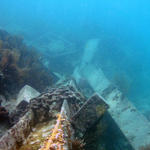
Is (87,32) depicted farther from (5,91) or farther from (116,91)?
(5,91)

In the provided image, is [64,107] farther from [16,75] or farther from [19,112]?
[16,75]

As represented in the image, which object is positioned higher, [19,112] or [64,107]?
[19,112]

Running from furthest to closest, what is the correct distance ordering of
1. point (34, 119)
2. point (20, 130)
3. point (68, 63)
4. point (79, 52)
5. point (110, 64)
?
point (110, 64), point (79, 52), point (68, 63), point (34, 119), point (20, 130)

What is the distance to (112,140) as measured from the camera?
18.0 ft

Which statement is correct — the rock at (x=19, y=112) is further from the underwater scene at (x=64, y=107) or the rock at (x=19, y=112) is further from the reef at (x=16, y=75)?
the reef at (x=16, y=75)

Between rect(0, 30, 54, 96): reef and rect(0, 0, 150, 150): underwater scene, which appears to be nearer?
rect(0, 0, 150, 150): underwater scene

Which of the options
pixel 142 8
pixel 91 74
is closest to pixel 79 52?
pixel 91 74

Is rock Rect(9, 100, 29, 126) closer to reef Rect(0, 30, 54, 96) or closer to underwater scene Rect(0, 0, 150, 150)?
underwater scene Rect(0, 0, 150, 150)

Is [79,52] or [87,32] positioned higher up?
[87,32]

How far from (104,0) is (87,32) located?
3340 inches

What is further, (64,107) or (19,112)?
(19,112)

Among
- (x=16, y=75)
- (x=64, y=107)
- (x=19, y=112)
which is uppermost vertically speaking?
(x=16, y=75)

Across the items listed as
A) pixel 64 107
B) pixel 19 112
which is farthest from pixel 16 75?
pixel 64 107

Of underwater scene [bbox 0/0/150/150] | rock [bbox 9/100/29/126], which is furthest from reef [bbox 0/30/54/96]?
rock [bbox 9/100/29/126]
